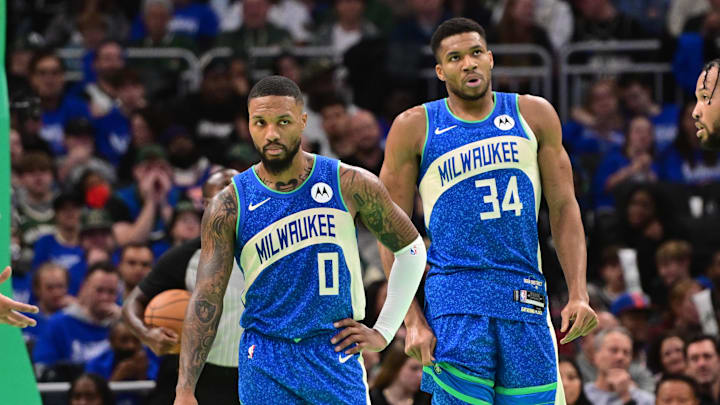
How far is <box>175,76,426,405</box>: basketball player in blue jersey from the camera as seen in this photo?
20.6 feet

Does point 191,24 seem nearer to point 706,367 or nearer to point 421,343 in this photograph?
point 706,367

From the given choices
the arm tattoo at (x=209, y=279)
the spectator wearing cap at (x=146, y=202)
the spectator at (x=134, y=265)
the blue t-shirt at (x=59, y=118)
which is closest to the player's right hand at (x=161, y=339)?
the arm tattoo at (x=209, y=279)

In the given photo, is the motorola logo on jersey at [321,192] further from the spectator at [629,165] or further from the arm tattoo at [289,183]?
the spectator at [629,165]

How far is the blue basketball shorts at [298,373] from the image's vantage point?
6270 mm

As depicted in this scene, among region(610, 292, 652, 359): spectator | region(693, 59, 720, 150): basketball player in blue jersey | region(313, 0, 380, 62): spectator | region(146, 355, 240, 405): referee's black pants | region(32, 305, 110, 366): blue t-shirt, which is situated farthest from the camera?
region(313, 0, 380, 62): spectator

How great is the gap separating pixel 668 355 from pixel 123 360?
14.4 ft

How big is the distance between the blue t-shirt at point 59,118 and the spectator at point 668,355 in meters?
6.39

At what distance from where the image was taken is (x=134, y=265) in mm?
10859

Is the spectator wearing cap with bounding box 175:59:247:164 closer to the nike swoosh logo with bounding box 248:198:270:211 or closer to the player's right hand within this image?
the player's right hand

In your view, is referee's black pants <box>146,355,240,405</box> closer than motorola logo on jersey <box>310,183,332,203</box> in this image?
No

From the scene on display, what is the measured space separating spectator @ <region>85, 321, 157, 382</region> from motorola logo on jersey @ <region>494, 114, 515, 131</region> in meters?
4.23

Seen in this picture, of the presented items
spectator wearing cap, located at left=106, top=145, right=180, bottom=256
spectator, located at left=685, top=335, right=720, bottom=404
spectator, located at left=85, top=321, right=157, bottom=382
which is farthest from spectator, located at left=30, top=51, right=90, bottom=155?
spectator, located at left=685, top=335, right=720, bottom=404

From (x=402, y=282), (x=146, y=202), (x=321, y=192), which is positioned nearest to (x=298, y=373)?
(x=402, y=282)

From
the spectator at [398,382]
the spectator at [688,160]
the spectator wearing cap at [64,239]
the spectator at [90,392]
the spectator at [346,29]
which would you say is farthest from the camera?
the spectator at [346,29]
